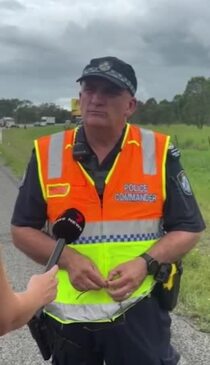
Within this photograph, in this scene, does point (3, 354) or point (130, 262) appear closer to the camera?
point (130, 262)

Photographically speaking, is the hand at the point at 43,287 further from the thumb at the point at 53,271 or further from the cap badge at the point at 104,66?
the cap badge at the point at 104,66

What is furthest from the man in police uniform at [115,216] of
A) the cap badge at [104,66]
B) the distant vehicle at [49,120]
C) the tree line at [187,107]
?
the distant vehicle at [49,120]

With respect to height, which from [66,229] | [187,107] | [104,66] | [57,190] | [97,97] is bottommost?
[187,107]

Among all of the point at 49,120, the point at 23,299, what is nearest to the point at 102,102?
the point at 23,299

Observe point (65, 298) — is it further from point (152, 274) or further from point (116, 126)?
point (116, 126)

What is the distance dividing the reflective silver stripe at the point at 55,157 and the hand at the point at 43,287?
→ 0.63 meters

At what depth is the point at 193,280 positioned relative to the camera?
6.23 metres

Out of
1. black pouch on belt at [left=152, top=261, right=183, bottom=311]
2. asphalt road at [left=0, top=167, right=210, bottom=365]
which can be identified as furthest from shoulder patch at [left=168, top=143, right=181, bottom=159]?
asphalt road at [left=0, top=167, right=210, bottom=365]

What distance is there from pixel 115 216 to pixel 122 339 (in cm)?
55

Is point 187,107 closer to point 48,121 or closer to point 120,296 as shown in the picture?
point 48,121

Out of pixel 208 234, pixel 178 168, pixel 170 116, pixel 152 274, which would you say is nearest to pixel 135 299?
pixel 152 274

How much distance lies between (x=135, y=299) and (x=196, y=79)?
351 ft

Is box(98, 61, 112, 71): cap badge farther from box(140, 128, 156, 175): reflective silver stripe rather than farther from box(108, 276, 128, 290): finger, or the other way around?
box(108, 276, 128, 290): finger

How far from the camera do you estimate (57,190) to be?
2.77 meters
